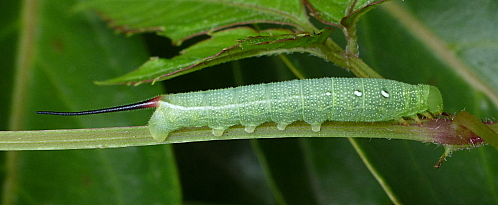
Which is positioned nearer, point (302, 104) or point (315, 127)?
point (315, 127)

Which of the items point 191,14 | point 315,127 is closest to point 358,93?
point 315,127

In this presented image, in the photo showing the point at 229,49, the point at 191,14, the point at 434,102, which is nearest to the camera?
the point at 229,49

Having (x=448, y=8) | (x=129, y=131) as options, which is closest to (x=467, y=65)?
(x=448, y=8)

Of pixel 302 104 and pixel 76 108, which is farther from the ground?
pixel 76 108

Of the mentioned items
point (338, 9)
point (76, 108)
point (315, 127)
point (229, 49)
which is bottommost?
point (315, 127)

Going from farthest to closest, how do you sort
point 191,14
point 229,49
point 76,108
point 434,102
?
point 76,108 → point 191,14 → point 434,102 → point 229,49

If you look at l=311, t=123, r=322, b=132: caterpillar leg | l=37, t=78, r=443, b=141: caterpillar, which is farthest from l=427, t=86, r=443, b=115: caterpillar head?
l=311, t=123, r=322, b=132: caterpillar leg

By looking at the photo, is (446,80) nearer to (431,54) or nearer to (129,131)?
(431,54)

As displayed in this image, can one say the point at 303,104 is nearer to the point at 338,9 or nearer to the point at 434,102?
the point at 338,9
